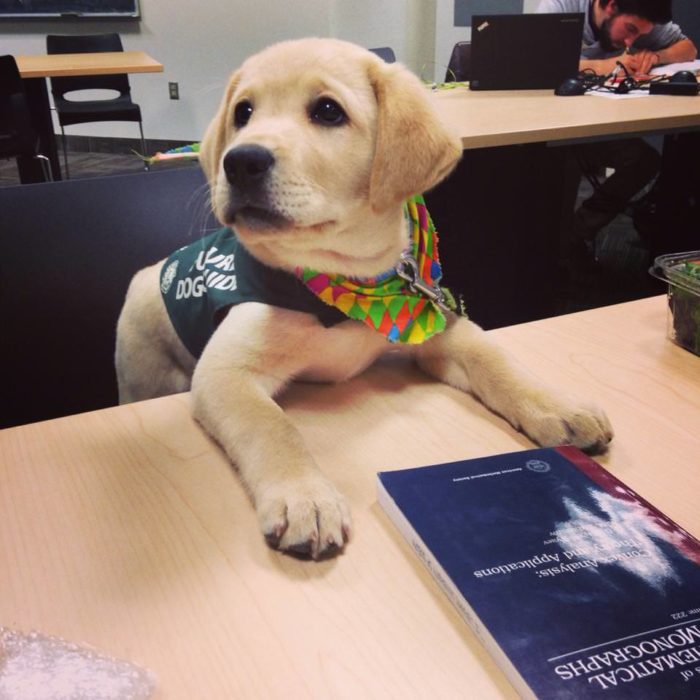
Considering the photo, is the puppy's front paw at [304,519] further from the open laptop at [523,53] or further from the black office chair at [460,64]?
the black office chair at [460,64]

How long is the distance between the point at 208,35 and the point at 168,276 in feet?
16.6

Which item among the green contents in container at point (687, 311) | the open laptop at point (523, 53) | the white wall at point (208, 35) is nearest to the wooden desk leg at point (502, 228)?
the open laptop at point (523, 53)

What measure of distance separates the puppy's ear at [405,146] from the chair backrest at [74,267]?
49 centimetres

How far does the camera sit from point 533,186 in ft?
7.27

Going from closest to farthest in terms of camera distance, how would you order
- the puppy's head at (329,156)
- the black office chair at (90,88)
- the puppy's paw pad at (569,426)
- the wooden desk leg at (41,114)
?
the puppy's paw pad at (569,426), the puppy's head at (329,156), the wooden desk leg at (41,114), the black office chair at (90,88)

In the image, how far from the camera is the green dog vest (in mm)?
934

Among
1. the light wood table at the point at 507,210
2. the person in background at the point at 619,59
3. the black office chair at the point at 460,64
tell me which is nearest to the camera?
the light wood table at the point at 507,210

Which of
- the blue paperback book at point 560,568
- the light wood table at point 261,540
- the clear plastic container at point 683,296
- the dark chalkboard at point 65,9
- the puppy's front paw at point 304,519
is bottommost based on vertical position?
the light wood table at point 261,540

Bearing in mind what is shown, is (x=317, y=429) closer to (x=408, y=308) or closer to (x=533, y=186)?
(x=408, y=308)

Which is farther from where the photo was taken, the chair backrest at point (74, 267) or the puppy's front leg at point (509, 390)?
the chair backrest at point (74, 267)

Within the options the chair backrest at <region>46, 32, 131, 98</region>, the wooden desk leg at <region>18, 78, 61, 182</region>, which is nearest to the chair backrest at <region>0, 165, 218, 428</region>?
the wooden desk leg at <region>18, 78, 61, 182</region>

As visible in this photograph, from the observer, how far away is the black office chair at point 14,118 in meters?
3.30

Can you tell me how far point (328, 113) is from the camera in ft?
3.16

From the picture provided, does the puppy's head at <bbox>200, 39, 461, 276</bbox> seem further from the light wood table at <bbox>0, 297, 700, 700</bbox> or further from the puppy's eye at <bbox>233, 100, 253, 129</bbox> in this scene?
the light wood table at <bbox>0, 297, 700, 700</bbox>
